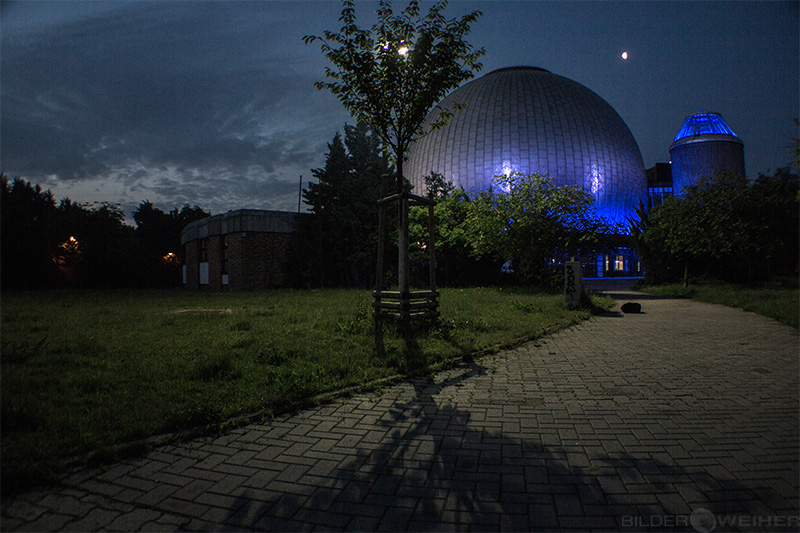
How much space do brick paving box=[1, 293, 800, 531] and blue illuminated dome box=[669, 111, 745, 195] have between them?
237 feet

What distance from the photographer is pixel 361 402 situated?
4.72 metres

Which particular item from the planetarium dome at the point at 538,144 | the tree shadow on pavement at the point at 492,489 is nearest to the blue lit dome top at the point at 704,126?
the planetarium dome at the point at 538,144

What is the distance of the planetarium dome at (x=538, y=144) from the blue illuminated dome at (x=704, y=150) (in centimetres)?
2004

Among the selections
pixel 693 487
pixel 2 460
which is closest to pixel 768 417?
pixel 693 487

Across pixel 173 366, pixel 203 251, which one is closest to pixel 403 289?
pixel 173 366

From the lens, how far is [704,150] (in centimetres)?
6244

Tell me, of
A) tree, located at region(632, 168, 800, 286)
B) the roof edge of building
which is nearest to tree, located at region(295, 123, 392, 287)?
the roof edge of building

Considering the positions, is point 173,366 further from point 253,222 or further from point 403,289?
point 253,222

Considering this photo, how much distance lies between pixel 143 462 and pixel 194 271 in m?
36.7

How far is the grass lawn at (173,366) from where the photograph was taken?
12.0 ft

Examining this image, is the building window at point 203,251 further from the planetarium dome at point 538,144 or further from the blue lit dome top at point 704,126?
the blue lit dome top at point 704,126

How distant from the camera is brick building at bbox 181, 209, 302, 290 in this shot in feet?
90.6

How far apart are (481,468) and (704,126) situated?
82.9 metres

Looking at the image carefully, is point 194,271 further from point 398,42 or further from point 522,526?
point 522,526
